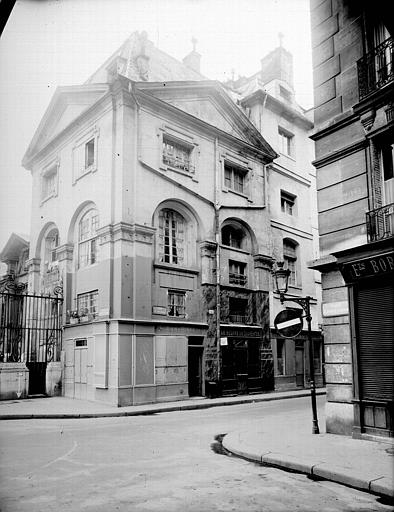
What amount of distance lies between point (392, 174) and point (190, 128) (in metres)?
13.7

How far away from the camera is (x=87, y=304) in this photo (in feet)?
67.4

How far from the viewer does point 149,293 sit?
1912 centimetres

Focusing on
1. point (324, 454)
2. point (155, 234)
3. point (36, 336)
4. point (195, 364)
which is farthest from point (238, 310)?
point (324, 454)

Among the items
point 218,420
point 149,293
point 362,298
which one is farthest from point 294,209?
point 362,298

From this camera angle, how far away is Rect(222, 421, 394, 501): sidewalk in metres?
6.67

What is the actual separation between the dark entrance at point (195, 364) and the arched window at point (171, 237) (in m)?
3.52

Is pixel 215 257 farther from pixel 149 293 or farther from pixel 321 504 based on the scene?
pixel 321 504

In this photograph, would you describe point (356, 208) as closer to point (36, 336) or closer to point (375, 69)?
point (375, 69)

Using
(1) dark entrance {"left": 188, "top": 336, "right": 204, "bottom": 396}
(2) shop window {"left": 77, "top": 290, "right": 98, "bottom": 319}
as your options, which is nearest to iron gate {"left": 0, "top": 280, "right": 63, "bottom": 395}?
(2) shop window {"left": 77, "top": 290, "right": 98, "bottom": 319}

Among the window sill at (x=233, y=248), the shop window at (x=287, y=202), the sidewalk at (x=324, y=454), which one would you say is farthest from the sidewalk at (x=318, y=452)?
the shop window at (x=287, y=202)

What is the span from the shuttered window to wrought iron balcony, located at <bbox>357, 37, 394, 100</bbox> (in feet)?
13.3

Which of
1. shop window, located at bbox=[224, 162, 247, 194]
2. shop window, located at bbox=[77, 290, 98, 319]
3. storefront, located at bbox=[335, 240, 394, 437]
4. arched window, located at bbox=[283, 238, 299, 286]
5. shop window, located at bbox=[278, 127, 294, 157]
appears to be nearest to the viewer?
storefront, located at bbox=[335, 240, 394, 437]

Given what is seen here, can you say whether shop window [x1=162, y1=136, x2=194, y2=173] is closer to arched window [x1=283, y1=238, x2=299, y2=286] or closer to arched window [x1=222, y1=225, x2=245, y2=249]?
arched window [x1=222, y1=225, x2=245, y2=249]

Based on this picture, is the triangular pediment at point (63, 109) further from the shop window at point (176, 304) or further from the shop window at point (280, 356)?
the shop window at point (280, 356)
